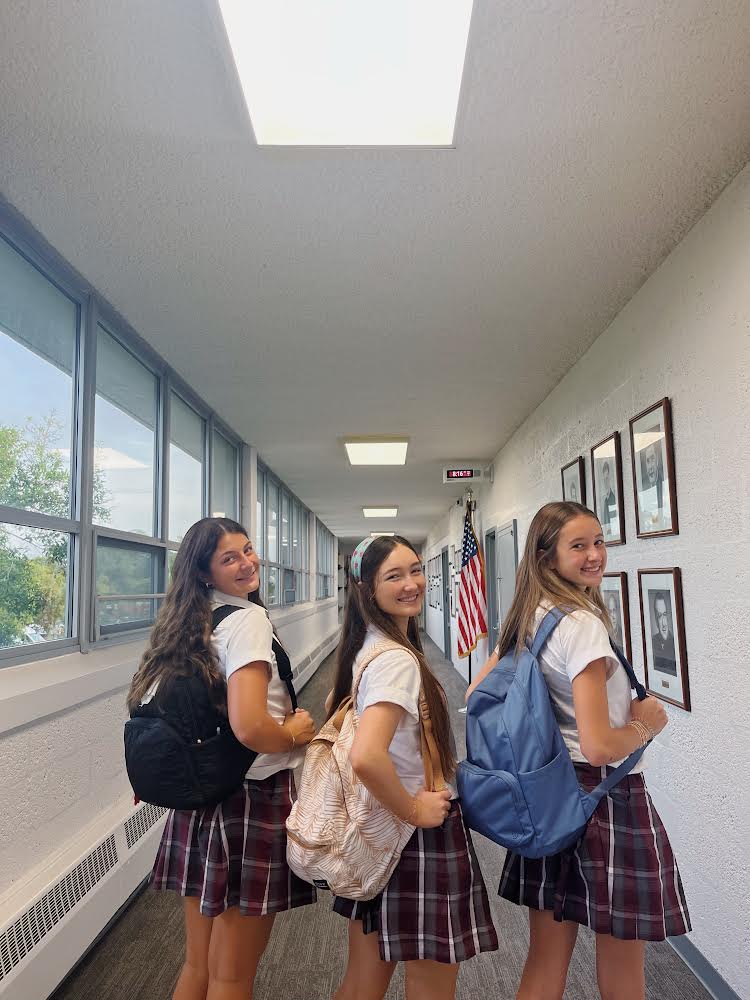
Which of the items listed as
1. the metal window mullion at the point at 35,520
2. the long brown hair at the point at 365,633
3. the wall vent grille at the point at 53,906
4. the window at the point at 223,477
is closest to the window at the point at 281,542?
the window at the point at 223,477

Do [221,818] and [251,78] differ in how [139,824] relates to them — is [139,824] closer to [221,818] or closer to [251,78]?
[221,818]

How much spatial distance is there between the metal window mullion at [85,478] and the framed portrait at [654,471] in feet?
7.16

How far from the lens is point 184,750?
4.82 feet

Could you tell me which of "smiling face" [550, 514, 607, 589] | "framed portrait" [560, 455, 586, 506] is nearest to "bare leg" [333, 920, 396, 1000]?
"smiling face" [550, 514, 607, 589]

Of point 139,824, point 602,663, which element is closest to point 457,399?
point 139,824

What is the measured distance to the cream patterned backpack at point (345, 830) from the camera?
129cm

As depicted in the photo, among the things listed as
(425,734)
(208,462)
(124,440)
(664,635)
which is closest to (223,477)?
(208,462)

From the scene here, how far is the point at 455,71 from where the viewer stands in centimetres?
160

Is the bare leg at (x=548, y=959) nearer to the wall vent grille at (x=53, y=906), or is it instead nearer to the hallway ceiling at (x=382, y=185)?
the wall vent grille at (x=53, y=906)

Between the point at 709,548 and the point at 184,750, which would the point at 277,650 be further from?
the point at 709,548

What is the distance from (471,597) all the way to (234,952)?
5.66 meters

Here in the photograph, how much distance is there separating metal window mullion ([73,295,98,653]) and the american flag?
457cm

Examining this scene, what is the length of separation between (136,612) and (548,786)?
8.39ft

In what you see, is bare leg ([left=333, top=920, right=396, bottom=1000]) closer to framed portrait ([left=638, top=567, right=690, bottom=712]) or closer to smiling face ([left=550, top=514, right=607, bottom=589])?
smiling face ([left=550, top=514, right=607, bottom=589])
